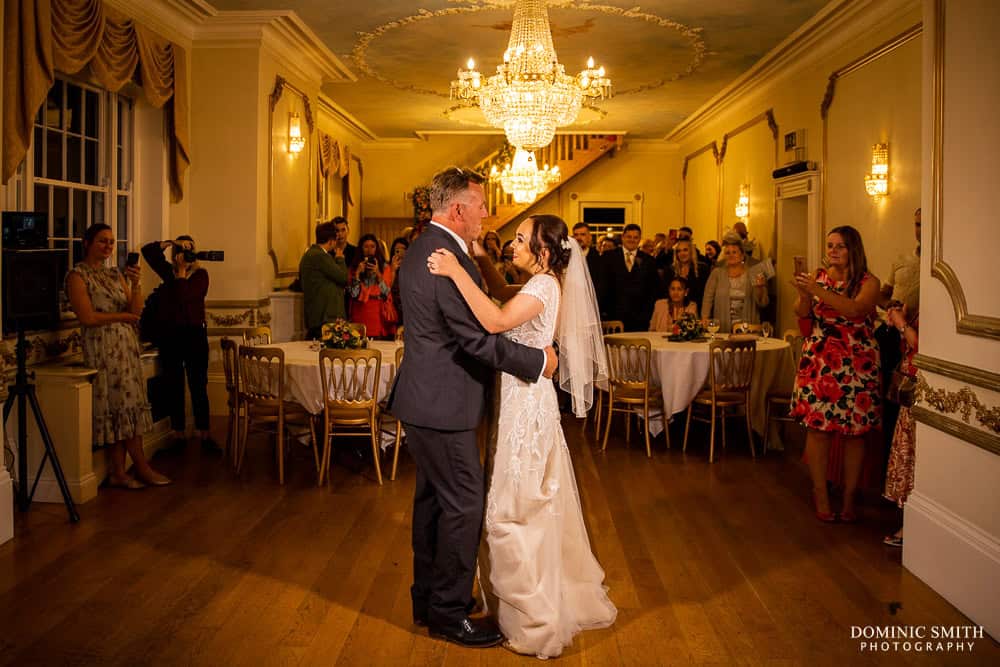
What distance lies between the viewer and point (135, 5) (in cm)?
658

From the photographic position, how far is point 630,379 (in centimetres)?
691

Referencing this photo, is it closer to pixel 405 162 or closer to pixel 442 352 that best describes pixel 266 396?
pixel 442 352

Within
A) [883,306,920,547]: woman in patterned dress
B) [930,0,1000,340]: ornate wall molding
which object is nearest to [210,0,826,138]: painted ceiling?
[930,0,1000,340]: ornate wall molding

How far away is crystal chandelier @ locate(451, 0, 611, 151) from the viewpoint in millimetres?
6520

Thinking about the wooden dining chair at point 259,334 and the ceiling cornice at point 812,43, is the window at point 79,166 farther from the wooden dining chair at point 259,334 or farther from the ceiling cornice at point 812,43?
the ceiling cornice at point 812,43

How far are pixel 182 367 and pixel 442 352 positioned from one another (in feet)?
13.6

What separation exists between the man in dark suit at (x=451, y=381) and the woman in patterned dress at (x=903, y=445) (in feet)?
6.99

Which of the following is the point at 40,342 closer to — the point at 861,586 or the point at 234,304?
the point at 234,304

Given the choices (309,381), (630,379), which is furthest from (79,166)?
(630,379)

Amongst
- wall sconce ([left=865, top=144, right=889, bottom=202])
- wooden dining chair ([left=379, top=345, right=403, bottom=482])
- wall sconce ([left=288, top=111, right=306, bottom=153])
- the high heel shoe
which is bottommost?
the high heel shoe

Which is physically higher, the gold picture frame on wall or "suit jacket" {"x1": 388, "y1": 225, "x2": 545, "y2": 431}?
the gold picture frame on wall

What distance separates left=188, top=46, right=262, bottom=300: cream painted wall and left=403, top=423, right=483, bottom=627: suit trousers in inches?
203

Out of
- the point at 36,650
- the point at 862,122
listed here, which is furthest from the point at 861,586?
the point at 862,122

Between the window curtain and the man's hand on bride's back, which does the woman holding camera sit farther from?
the man's hand on bride's back
